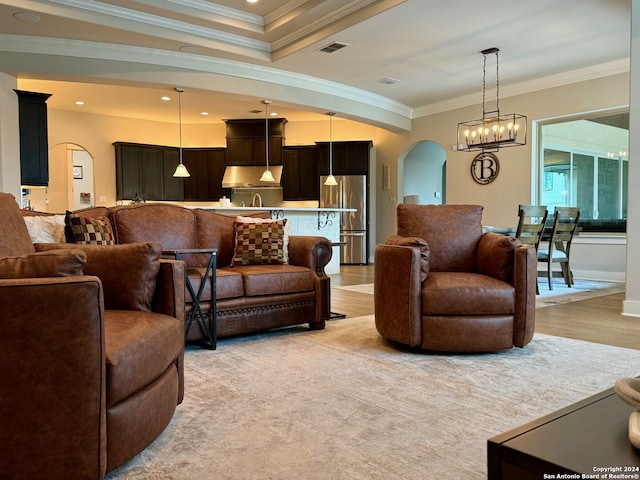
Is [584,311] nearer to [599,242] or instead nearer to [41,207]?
[599,242]

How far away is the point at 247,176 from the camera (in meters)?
9.70

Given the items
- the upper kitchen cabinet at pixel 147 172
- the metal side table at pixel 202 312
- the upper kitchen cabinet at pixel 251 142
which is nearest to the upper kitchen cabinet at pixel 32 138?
the upper kitchen cabinet at pixel 147 172

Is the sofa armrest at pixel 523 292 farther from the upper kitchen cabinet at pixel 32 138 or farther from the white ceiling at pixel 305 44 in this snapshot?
the upper kitchen cabinet at pixel 32 138

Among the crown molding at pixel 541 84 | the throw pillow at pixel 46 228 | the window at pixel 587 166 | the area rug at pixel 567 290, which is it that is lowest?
the area rug at pixel 567 290

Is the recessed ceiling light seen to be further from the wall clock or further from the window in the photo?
the window

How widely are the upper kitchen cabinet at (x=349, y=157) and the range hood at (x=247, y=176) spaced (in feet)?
3.21

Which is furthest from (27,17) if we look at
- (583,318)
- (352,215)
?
(352,215)

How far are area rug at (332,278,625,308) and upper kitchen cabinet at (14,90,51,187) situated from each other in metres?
3.92

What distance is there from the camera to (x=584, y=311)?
4.41 m

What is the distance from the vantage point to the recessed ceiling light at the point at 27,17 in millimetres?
4543

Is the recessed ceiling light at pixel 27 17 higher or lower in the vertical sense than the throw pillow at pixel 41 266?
higher

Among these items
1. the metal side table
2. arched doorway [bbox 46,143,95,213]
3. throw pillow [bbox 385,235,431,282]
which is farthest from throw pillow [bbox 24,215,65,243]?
arched doorway [bbox 46,143,95,213]

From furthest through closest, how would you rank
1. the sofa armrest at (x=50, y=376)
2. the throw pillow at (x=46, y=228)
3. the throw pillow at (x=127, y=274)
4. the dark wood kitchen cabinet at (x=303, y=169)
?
the dark wood kitchen cabinet at (x=303, y=169) → the throw pillow at (x=46, y=228) → the throw pillow at (x=127, y=274) → the sofa armrest at (x=50, y=376)

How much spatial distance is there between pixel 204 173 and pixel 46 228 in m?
7.41
